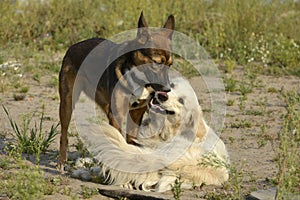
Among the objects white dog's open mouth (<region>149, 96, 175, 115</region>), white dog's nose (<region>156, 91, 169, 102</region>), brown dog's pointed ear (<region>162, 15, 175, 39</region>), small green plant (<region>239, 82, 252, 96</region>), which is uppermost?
brown dog's pointed ear (<region>162, 15, 175, 39</region>)

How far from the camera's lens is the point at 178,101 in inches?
228

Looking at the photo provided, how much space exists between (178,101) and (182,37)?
5541 millimetres

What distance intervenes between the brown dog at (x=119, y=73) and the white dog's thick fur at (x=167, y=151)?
0.22 meters

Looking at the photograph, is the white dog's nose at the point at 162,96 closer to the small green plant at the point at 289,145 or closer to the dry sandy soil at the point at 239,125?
the dry sandy soil at the point at 239,125

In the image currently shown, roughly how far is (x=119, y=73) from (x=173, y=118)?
0.72m

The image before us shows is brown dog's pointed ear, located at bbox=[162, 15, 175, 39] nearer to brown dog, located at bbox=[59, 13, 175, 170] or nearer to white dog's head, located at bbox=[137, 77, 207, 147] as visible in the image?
brown dog, located at bbox=[59, 13, 175, 170]

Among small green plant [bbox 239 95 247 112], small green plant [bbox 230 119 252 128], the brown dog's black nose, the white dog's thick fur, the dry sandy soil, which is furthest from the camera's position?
small green plant [bbox 239 95 247 112]

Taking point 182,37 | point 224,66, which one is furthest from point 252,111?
point 182,37

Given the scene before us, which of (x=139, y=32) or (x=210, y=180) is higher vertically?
(x=139, y=32)

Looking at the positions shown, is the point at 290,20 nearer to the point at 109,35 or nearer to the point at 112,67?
the point at 109,35

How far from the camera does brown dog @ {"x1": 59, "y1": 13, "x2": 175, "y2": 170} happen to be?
5430 mm

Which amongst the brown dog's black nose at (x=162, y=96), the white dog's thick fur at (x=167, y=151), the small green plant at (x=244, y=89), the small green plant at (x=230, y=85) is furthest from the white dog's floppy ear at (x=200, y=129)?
the small green plant at (x=230, y=85)

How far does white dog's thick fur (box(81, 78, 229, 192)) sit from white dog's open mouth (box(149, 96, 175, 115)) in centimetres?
3

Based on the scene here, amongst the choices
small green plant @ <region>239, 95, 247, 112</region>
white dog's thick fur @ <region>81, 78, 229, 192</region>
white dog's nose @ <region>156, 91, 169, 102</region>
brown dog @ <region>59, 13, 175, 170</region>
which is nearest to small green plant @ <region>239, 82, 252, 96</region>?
small green plant @ <region>239, 95, 247, 112</region>
